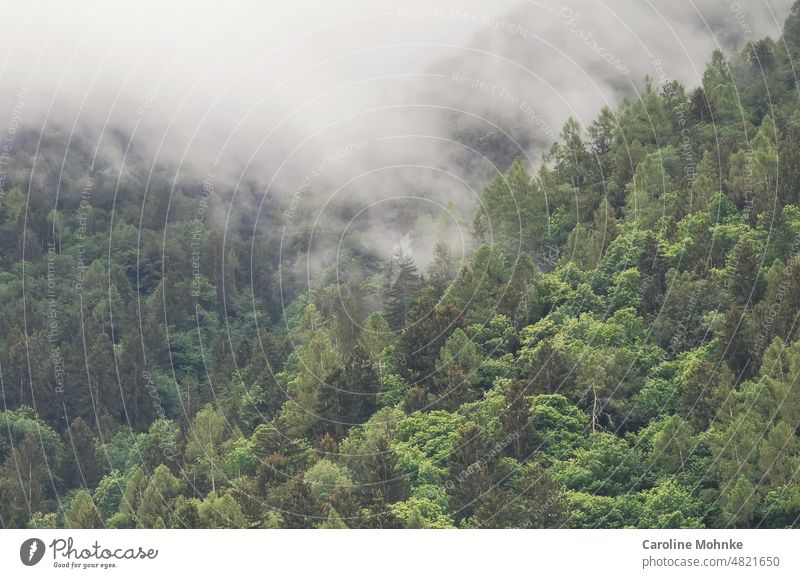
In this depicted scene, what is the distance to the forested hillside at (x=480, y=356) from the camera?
266 feet

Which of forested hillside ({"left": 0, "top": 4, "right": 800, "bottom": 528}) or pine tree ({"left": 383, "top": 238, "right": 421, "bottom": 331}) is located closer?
forested hillside ({"left": 0, "top": 4, "right": 800, "bottom": 528})

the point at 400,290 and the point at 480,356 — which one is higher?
the point at 400,290

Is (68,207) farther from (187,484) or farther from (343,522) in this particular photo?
(343,522)

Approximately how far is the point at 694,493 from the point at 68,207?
77.2 metres

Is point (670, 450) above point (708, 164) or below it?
below

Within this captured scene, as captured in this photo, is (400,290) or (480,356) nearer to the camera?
(480,356)

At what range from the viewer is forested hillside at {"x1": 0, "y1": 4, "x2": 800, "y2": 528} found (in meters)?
81.2

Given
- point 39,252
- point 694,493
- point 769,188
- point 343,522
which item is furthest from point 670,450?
point 39,252

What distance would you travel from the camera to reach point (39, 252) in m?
140

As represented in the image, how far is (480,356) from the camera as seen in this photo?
93875 millimetres

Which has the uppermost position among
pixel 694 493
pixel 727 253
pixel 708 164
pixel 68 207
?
pixel 68 207

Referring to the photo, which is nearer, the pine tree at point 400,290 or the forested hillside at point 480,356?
the forested hillside at point 480,356
